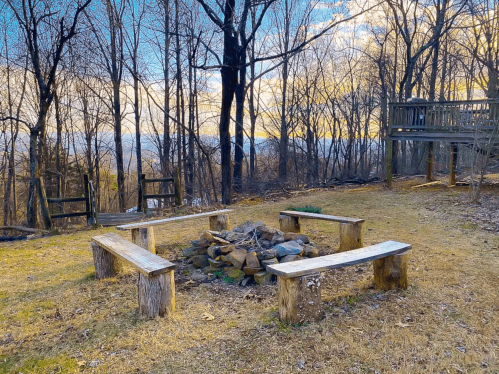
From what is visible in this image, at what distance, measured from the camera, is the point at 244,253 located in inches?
176

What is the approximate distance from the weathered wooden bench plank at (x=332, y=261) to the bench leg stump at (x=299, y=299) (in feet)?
0.22

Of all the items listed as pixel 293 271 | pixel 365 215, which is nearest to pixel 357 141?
pixel 365 215

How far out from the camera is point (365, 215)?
8242mm

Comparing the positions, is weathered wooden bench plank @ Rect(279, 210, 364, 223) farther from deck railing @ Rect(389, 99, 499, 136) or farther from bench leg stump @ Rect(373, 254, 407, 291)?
deck railing @ Rect(389, 99, 499, 136)

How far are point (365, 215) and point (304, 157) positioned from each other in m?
12.5

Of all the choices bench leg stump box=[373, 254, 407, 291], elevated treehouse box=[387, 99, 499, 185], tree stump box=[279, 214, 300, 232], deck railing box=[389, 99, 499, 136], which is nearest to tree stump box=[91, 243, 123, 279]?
tree stump box=[279, 214, 300, 232]

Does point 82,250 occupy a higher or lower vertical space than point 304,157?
lower

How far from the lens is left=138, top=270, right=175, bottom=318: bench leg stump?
10.9 ft

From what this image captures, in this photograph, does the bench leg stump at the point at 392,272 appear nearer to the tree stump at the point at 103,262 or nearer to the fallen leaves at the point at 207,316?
the fallen leaves at the point at 207,316

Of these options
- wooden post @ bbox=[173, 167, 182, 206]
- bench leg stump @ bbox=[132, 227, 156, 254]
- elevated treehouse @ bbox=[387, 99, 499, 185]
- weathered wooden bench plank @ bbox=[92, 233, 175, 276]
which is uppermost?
elevated treehouse @ bbox=[387, 99, 499, 185]

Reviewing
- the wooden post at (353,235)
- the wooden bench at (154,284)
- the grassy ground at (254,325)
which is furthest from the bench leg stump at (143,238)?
the wooden post at (353,235)

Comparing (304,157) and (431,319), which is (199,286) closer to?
(431,319)

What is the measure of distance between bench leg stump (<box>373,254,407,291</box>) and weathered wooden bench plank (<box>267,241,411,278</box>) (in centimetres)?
9

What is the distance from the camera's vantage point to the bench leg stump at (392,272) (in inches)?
151
